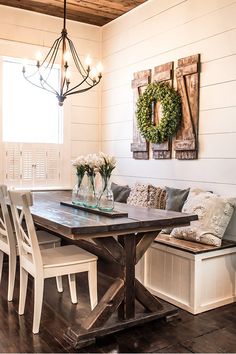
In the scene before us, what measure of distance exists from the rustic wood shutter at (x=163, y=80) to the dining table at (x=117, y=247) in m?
1.39

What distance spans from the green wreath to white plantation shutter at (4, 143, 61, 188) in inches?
52.4

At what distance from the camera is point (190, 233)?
3.25 metres

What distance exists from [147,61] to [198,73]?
947 mm

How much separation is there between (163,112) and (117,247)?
1.99m

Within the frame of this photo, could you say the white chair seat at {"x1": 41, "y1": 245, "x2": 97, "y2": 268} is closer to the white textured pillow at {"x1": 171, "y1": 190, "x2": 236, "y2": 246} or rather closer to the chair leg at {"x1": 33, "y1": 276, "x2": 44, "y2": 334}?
the chair leg at {"x1": 33, "y1": 276, "x2": 44, "y2": 334}

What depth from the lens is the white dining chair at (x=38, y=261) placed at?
2.61 meters

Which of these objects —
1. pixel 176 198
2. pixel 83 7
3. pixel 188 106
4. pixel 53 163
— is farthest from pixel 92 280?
pixel 83 7

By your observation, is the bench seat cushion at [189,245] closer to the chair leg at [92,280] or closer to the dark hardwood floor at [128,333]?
the dark hardwood floor at [128,333]

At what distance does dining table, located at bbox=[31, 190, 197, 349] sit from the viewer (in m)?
2.43

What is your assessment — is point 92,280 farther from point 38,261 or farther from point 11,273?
point 11,273

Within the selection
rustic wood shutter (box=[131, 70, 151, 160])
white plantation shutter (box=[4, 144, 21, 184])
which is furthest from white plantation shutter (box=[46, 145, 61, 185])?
rustic wood shutter (box=[131, 70, 151, 160])

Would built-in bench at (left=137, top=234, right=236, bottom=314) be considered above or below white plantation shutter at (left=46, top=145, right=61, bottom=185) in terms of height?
below

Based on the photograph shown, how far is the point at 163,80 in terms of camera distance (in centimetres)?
427

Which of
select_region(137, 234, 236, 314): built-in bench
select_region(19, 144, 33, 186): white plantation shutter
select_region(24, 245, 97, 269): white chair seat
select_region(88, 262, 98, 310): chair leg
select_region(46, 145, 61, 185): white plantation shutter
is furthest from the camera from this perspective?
select_region(46, 145, 61, 185): white plantation shutter
